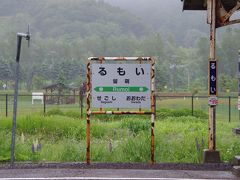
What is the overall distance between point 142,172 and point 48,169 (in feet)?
4.95

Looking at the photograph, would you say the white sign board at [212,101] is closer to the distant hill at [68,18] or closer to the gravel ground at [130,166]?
the gravel ground at [130,166]

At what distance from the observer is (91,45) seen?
118375 millimetres

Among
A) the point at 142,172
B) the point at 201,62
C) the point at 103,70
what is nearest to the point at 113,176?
the point at 142,172

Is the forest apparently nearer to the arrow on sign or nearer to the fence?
the fence

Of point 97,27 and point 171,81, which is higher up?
point 97,27

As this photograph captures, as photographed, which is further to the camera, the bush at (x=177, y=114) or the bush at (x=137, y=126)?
the bush at (x=177, y=114)

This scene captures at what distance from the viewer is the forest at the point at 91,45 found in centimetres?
8606

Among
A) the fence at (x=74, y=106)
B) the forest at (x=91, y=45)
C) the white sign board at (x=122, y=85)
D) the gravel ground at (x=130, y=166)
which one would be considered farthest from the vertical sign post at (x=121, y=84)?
the forest at (x=91, y=45)

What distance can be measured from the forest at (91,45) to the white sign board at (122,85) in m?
50.3

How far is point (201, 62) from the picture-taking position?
106m

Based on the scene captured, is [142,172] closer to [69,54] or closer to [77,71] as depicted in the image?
[77,71]

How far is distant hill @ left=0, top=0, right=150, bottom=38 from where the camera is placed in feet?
520

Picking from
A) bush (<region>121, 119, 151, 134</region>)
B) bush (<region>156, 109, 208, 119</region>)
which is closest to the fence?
bush (<region>156, 109, 208, 119</region>)

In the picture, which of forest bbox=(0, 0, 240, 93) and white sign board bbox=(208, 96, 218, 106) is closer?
white sign board bbox=(208, 96, 218, 106)
